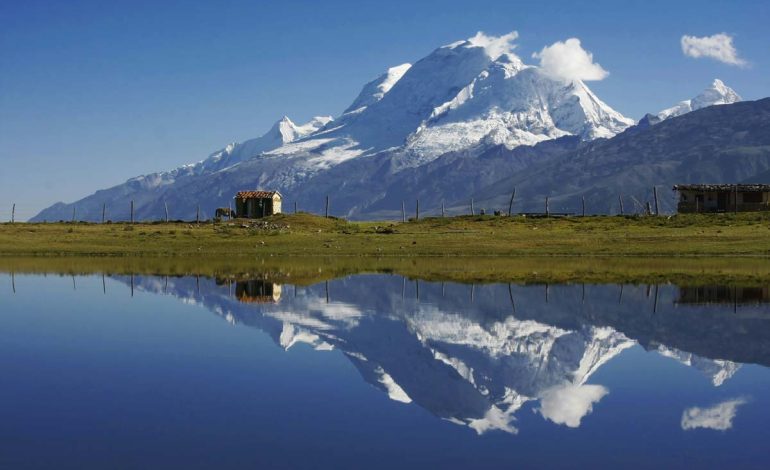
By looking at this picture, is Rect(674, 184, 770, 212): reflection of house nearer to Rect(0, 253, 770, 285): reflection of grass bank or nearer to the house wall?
the house wall

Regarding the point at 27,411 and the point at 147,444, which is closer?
the point at 147,444

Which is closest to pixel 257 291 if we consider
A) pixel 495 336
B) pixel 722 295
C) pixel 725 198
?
pixel 495 336

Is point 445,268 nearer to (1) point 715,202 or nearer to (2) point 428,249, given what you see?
(2) point 428,249

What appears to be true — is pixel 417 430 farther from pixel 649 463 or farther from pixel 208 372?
pixel 208 372

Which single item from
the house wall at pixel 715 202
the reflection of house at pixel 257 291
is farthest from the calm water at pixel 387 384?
the house wall at pixel 715 202

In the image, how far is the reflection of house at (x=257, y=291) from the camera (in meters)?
49.8

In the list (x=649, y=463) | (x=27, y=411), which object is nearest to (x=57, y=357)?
(x=27, y=411)

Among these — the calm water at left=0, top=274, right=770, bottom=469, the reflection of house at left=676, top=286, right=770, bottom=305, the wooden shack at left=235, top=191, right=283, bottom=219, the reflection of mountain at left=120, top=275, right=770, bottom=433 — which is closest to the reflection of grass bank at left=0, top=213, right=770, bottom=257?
the wooden shack at left=235, top=191, right=283, bottom=219

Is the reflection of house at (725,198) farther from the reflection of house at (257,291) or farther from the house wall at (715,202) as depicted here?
the reflection of house at (257,291)

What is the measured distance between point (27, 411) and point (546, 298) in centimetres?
3257

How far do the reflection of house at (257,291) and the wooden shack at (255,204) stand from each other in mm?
94509

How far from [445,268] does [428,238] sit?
30.6m

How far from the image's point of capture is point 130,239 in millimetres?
109188

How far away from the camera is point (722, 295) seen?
49875 mm
